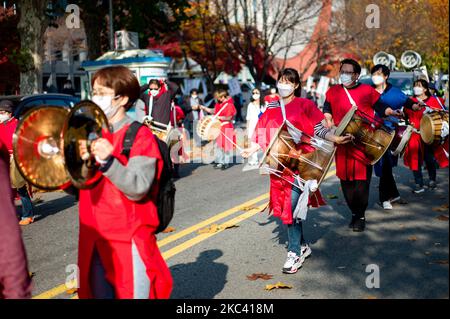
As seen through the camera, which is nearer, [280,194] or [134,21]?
[280,194]

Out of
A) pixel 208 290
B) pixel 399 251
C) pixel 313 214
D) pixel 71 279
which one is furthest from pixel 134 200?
pixel 313 214

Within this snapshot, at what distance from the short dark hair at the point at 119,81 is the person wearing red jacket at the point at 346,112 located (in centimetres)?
382

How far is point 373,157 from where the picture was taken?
7035 millimetres

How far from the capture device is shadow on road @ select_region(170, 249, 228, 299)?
5.30m

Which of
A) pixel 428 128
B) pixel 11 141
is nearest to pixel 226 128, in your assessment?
pixel 11 141

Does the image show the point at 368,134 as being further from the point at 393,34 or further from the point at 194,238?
the point at 393,34

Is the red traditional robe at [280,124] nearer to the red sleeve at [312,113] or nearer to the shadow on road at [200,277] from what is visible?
the red sleeve at [312,113]

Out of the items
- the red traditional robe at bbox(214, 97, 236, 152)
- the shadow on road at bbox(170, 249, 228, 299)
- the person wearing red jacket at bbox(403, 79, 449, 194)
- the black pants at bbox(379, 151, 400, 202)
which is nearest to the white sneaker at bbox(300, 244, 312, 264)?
the shadow on road at bbox(170, 249, 228, 299)

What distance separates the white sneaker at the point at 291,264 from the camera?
5.86 m

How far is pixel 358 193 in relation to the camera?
737 cm

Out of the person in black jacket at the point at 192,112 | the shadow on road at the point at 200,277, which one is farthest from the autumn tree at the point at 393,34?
the shadow on road at the point at 200,277

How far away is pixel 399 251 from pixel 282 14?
23.0 m

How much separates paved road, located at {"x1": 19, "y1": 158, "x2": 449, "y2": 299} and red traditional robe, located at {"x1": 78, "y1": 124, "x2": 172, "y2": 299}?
1.67 m
